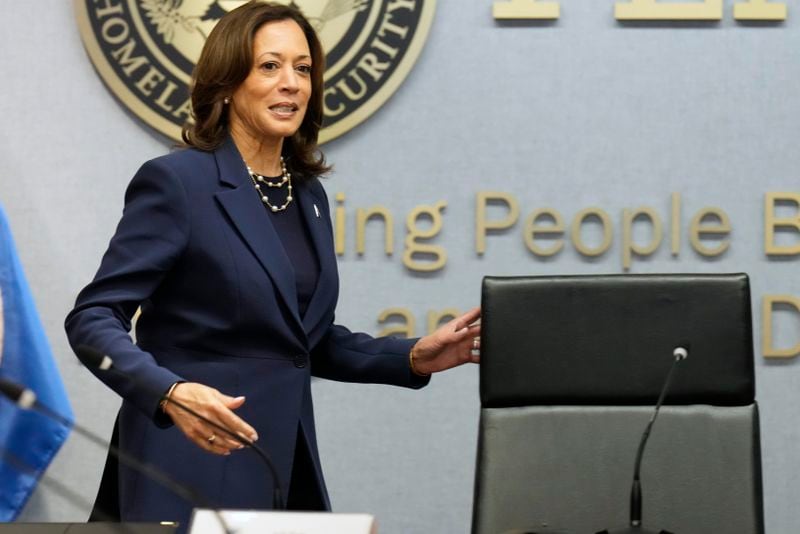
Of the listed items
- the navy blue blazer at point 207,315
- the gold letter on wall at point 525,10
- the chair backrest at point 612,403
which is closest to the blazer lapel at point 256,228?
the navy blue blazer at point 207,315

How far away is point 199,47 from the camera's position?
348 cm

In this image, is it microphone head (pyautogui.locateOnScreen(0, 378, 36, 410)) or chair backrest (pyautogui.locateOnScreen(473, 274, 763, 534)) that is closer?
microphone head (pyautogui.locateOnScreen(0, 378, 36, 410))

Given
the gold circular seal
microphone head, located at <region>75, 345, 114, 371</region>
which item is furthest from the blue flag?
microphone head, located at <region>75, 345, 114, 371</region>

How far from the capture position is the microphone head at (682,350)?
6.06 feet

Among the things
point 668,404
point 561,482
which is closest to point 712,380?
point 668,404

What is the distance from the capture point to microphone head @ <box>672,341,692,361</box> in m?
1.85

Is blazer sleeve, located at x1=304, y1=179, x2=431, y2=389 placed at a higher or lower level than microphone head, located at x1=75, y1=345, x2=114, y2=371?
lower

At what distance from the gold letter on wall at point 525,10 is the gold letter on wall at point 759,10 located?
1.62 ft

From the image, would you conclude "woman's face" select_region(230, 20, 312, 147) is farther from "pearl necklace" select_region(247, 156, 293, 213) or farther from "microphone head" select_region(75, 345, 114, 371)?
"microphone head" select_region(75, 345, 114, 371)

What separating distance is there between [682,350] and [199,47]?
2.04 metres

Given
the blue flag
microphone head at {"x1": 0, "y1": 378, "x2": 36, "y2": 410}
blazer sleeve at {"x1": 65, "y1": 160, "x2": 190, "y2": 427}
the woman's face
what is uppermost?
the woman's face

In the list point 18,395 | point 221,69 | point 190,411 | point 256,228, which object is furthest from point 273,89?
point 18,395

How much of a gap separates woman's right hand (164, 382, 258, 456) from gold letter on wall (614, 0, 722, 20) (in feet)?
6.61

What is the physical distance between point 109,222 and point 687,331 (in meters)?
2.02
